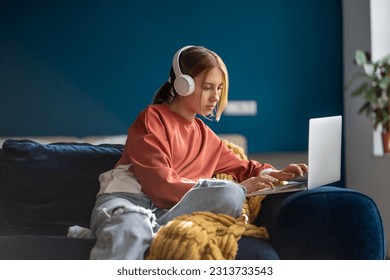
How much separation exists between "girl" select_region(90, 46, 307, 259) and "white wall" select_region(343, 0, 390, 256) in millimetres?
1422

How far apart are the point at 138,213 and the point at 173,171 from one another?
0.22 meters

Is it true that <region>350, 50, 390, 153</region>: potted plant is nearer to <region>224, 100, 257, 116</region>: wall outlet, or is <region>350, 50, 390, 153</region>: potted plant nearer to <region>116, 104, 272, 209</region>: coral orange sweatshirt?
<region>224, 100, 257, 116</region>: wall outlet

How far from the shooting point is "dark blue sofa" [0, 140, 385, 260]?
5.24ft

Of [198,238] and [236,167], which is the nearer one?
[198,238]

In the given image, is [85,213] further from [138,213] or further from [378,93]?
[378,93]

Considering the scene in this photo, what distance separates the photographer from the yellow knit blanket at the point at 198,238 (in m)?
1.43

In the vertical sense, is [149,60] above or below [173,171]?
above

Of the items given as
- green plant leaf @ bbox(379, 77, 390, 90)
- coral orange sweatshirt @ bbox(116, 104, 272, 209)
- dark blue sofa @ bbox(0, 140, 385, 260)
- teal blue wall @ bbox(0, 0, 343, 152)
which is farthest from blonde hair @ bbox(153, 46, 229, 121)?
green plant leaf @ bbox(379, 77, 390, 90)

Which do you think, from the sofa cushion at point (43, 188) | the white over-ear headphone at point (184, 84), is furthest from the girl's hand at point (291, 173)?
the sofa cushion at point (43, 188)

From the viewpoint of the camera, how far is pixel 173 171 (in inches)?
66.7

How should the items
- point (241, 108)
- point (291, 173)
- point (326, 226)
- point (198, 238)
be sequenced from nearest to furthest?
point (198, 238), point (326, 226), point (291, 173), point (241, 108)

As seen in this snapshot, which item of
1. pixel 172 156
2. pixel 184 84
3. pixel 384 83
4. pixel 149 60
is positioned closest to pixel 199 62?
pixel 184 84

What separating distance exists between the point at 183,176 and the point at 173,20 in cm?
152
